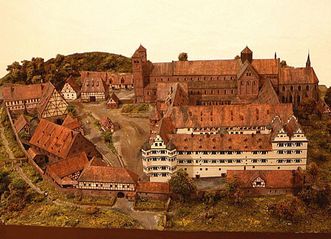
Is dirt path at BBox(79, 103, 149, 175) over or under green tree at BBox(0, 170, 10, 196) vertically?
over

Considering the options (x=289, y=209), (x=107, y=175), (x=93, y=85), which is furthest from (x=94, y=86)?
(x=289, y=209)

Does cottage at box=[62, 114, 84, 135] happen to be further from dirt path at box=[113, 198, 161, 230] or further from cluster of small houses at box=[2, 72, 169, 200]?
dirt path at box=[113, 198, 161, 230]

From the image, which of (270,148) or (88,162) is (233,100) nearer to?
(270,148)

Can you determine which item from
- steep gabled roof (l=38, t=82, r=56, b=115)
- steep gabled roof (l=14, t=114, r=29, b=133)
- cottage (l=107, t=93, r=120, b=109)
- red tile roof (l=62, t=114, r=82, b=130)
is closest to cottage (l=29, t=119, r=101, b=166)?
red tile roof (l=62, t=114, r=82, b=130)

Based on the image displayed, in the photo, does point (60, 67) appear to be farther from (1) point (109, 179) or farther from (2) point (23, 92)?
(1) point (109, 179)

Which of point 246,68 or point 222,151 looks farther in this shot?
point 246,68

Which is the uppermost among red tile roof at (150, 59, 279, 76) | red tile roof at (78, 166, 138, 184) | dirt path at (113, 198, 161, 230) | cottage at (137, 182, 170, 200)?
red tile roof at (150, 59, 279, 76)
